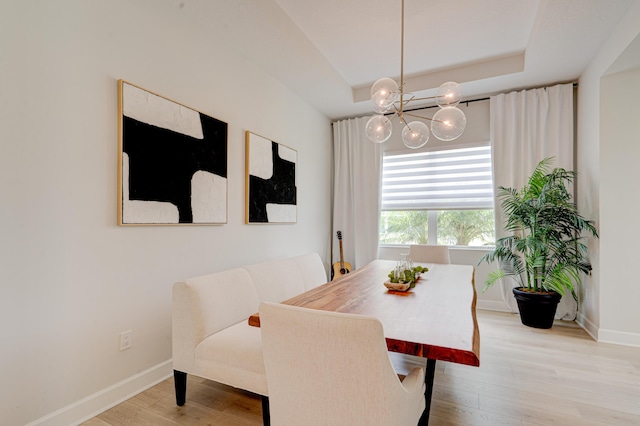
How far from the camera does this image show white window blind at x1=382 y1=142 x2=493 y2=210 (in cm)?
392

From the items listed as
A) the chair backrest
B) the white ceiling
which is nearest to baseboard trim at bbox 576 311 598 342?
the chair backrest

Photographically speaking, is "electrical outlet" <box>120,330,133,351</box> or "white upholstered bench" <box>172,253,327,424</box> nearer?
"white upholstered bench" <box>172,253,327,424</box>

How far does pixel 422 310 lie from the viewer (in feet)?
4.98

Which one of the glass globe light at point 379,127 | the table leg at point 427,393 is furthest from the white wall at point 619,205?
the table leg at point 427,393

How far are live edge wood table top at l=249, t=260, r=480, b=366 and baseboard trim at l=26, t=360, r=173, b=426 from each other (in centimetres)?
117

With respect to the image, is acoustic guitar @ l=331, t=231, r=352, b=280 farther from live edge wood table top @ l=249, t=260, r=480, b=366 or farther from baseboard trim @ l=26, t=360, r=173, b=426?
baseboard trim @ l=26, t=360, r=173, b=426

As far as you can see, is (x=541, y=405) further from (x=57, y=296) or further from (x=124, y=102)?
(x=124, y=102)

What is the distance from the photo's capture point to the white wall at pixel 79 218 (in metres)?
1.47

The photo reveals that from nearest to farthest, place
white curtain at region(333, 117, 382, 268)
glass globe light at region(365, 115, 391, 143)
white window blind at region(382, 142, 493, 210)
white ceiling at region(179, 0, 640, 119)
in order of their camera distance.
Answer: glass globe light at region(365, 115, 391, 143) → white ceiling at region(179, 0, 640, 119) → white window blind at region(382, 142, 493, 210) → white curtain at region(333, 117, 382, 268)

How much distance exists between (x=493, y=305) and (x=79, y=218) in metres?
4.22

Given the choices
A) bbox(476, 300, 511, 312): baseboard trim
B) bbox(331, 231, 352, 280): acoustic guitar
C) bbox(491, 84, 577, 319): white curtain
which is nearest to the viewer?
bbox(491, 84, 577, 319): white curtain

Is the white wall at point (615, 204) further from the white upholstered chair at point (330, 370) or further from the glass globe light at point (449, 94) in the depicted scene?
the white upholstered chair at point (330, 370)

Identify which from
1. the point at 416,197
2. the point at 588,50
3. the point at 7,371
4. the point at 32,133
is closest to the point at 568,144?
the point at 588,50

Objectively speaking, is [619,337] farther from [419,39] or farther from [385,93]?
[419,39]
